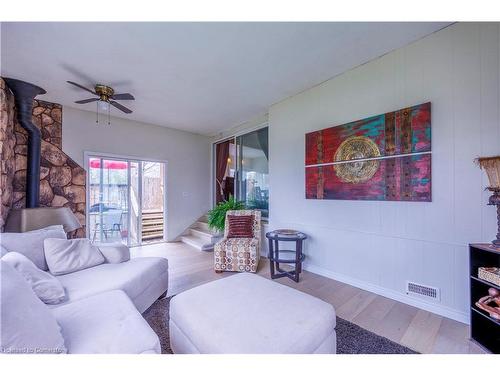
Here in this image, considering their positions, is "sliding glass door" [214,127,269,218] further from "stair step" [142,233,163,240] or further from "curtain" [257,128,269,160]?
"stair step" [142,233,163,240]

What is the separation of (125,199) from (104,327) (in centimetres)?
384

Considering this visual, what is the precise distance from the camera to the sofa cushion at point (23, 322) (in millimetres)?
827

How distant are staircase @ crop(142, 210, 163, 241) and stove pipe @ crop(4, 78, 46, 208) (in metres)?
1.95

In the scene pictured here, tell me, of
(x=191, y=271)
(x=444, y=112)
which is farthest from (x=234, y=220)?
(x=444, y=112)

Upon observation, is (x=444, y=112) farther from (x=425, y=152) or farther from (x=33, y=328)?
(x=33, y=328)

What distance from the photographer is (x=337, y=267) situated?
280 cm

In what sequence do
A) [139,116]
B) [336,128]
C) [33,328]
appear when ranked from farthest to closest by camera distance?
[139,116] < [336,128] < [33,328]

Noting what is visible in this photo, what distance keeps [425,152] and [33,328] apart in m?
3.03

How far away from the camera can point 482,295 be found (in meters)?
1.67

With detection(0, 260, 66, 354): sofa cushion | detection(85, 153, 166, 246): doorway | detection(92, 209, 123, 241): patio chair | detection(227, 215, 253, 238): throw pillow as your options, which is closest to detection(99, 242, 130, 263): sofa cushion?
detection(0, 260, 66, 354): sofa cushion

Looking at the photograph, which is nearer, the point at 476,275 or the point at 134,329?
the point at 134,329

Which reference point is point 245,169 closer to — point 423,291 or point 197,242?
point 197,242

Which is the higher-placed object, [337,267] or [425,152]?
[425,152]

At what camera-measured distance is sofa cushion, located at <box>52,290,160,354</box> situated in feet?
3.38
